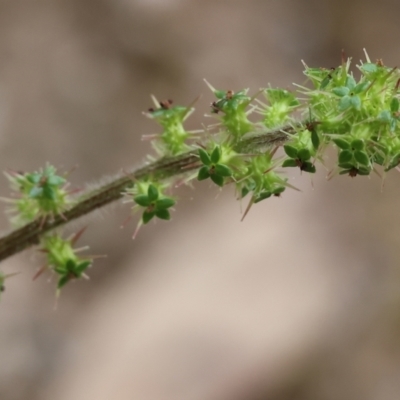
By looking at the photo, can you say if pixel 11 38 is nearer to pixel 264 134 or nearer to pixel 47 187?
pixel 47 187

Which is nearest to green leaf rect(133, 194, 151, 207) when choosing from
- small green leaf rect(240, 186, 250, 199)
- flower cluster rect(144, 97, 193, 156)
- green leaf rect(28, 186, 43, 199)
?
flower cluster rect(144, 97, 193, 156)

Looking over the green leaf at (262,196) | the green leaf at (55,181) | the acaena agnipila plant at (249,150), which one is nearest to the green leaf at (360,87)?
the acaena agnipila plant at (249,150)

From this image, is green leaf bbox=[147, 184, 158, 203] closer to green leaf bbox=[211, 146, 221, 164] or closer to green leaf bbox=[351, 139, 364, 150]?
green leaf bbox=[211, 146, 221, 164]

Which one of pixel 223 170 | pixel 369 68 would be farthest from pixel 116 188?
pixel 369 68

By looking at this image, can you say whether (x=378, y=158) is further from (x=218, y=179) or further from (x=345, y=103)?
(x=218, y=179)

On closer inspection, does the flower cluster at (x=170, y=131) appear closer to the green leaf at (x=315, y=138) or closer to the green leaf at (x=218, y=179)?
the green leaf at (x=218, y=179)

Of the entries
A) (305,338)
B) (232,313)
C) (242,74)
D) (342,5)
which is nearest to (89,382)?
(232,313)
